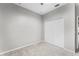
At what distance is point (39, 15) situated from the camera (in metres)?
1.79

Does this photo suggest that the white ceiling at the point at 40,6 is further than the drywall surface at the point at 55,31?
No

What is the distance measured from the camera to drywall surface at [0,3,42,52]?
168 centimetres

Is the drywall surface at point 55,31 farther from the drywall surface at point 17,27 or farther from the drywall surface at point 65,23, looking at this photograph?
the drywall surface at point 17,27

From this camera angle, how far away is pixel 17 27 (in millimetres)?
1986

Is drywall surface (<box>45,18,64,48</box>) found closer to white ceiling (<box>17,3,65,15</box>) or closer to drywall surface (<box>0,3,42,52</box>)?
drywall surface (<box>0,3,42,52</box>)

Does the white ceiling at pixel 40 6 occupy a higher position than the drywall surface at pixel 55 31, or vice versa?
the white ceiling at pixel 40 6

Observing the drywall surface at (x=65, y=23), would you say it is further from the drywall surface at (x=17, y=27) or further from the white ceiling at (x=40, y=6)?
the drywall surface at (x=17, y=27)

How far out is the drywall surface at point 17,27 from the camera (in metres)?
1.68

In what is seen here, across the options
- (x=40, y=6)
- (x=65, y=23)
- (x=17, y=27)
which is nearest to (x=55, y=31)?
(x=65, y=23)

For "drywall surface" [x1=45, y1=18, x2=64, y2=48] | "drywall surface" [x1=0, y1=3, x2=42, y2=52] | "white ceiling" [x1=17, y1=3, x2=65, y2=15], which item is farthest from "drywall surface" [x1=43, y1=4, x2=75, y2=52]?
"drywall surface" [x1=0, y1=3, x2=42, y2=52]

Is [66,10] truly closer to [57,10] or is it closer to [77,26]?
[57,10]

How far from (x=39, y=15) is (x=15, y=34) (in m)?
1.16

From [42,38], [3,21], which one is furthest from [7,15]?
[42,38]

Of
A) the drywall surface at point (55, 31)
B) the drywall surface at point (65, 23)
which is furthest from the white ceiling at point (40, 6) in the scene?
the drywall surface at point (55, 31)
